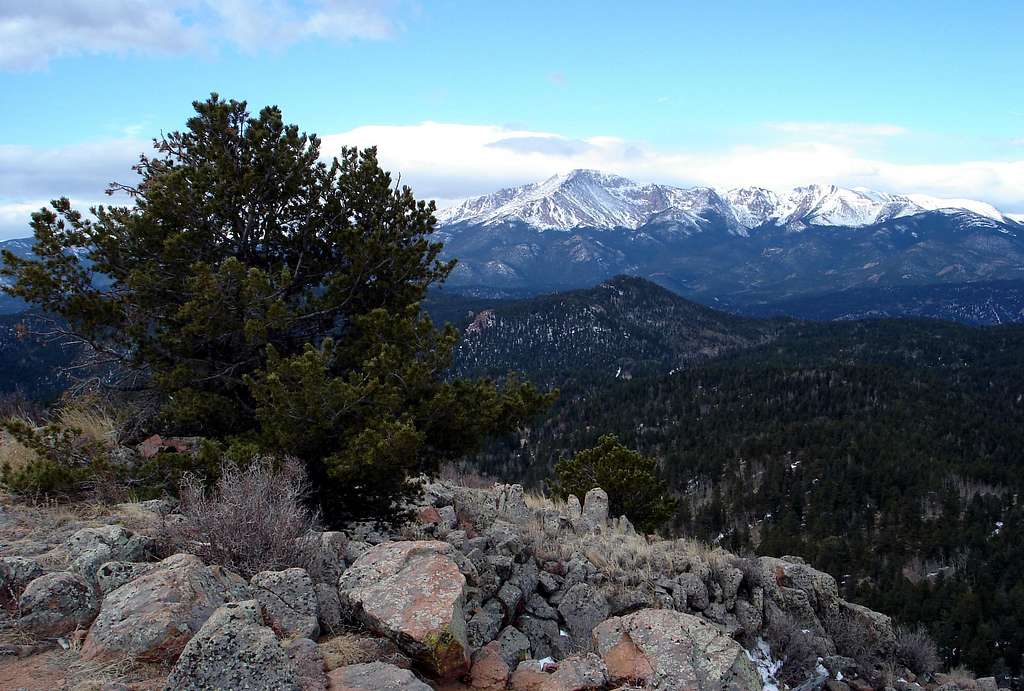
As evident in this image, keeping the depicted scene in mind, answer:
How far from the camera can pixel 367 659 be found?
600cm

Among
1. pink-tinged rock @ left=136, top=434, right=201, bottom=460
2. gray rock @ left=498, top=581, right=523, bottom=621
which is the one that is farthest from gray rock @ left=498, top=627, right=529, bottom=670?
pink-tinged rock @ left=136, top=434, right=201, bottom=460

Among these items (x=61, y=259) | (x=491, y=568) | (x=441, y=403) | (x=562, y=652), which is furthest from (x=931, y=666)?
(x=61, y=259)

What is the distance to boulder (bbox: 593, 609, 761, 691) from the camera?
633 centimetres

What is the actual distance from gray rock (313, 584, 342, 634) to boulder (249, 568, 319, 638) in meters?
0.11

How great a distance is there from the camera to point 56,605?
620cm

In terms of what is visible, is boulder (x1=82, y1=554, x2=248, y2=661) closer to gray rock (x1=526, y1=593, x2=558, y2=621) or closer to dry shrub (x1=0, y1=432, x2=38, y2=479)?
gray rock (x1=526, y1=593, x2=558, y2=621)

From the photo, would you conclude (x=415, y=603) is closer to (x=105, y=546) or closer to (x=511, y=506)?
(x=105, y=546)

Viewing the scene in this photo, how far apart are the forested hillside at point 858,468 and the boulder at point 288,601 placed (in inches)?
2738

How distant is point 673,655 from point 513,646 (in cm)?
229

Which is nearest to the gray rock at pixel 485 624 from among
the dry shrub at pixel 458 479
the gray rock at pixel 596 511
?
the dry shrub at pixel 458 479

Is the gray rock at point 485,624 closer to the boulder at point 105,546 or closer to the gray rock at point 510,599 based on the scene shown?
the gray rock at point 510,599

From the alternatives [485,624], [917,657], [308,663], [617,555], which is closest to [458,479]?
[617,555]

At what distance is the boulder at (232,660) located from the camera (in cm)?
495

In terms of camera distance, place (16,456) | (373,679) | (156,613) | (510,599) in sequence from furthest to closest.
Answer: (16,456), (510,599), (156,613), (373,679)
